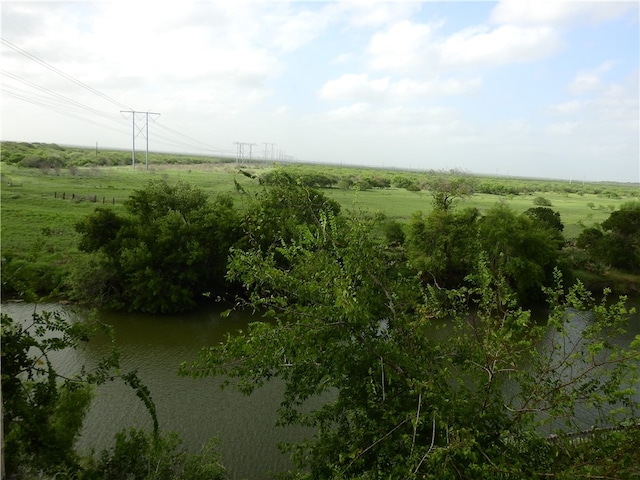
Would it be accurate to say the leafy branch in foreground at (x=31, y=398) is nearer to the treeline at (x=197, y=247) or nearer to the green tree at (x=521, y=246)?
the treeline at (x=197, y=247)

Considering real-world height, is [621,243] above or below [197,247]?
above

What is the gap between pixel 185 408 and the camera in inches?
470

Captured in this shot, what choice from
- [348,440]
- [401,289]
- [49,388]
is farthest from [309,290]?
[49,388]

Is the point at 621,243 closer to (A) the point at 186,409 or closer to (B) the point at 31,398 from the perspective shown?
(A) the point at 186,409

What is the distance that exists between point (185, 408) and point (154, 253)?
946 centimetres

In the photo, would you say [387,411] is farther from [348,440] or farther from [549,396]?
[549,396]

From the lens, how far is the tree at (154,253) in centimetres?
1902

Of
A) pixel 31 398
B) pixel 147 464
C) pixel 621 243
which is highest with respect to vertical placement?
pixel 621 243

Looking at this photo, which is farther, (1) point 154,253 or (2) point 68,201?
(2) point 68,201

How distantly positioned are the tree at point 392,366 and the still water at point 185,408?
14.1ft

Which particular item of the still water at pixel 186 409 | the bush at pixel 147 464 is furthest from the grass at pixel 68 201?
→ the bush at pixel 147 464

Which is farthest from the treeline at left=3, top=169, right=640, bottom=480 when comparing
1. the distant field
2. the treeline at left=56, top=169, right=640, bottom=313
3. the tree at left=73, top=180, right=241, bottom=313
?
the tree at left=73, top=180, right=241, bottom=313

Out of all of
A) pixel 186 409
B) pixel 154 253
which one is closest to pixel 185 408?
pixel 186 409

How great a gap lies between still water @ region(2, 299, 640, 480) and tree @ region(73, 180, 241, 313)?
8.51ft
